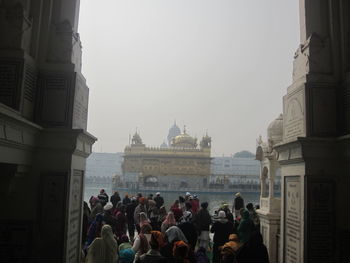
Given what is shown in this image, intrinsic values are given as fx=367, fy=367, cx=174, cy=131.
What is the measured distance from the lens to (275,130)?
9.20m

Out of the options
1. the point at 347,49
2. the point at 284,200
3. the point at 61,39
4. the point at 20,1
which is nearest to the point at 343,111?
the point at 347,49

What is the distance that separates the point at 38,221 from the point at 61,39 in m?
2.23

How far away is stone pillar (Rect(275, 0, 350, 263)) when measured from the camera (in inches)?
170

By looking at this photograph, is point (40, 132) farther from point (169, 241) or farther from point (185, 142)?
point (185, 142)

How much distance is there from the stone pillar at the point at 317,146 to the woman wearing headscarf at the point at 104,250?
87.7 inches

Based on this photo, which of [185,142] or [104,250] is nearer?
[104,250]

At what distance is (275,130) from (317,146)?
4914 millimetres

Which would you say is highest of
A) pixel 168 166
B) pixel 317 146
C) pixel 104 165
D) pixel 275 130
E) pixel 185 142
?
pixel 185 142

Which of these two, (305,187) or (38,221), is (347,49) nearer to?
(305,187)

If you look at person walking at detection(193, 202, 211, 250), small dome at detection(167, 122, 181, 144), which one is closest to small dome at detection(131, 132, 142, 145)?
small dome at detection(167, 122, 181, 144)

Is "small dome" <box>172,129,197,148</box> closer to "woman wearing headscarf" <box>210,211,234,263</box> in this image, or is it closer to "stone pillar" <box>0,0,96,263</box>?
"woman wearing headscarf" <box>210,211,234,263</box>

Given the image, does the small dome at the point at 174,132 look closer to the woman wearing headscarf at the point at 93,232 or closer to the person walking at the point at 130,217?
the person walking at the point at 130,217

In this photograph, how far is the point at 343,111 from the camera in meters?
4.48

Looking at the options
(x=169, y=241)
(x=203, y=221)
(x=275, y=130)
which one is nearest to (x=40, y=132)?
(x=169, y=241)
